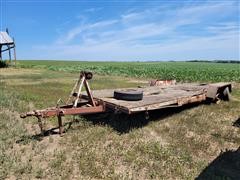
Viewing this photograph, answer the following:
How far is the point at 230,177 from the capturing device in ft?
17.7

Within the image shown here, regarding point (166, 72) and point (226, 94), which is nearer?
point (226, 94)

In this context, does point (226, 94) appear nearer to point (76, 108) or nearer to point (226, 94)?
point (226, 94)

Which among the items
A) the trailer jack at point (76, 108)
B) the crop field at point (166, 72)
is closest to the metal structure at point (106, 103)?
the trailer jack at point (76, 108)

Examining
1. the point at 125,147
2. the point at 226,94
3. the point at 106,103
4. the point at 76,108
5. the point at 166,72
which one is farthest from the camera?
the point at 166,72

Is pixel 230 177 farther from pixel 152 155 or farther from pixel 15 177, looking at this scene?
pixel 15 177

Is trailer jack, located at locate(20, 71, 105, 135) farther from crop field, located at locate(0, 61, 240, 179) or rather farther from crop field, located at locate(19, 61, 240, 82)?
crop field, located at locate(19, 61, 240, 82)

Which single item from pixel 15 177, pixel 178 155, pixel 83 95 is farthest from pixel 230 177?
pixel 83 95

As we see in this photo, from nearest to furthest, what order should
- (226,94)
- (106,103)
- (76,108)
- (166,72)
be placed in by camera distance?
(76,108) → (106,103) → (226,94) → (166,72)

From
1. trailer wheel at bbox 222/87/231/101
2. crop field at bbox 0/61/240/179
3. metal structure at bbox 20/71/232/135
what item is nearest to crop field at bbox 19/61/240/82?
trailer wheel at bbox 222/87/231/101

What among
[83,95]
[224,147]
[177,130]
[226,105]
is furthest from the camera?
[226,105]

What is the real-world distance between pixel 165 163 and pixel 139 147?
36.7 inches

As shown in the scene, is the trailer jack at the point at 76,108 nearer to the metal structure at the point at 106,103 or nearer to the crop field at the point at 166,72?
the metal structure at the point at 106,103

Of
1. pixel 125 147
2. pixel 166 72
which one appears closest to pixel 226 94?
pixel 125 147

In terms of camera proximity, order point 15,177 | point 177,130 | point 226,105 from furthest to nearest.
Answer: point 226,105, point 177,130, point 15,177
